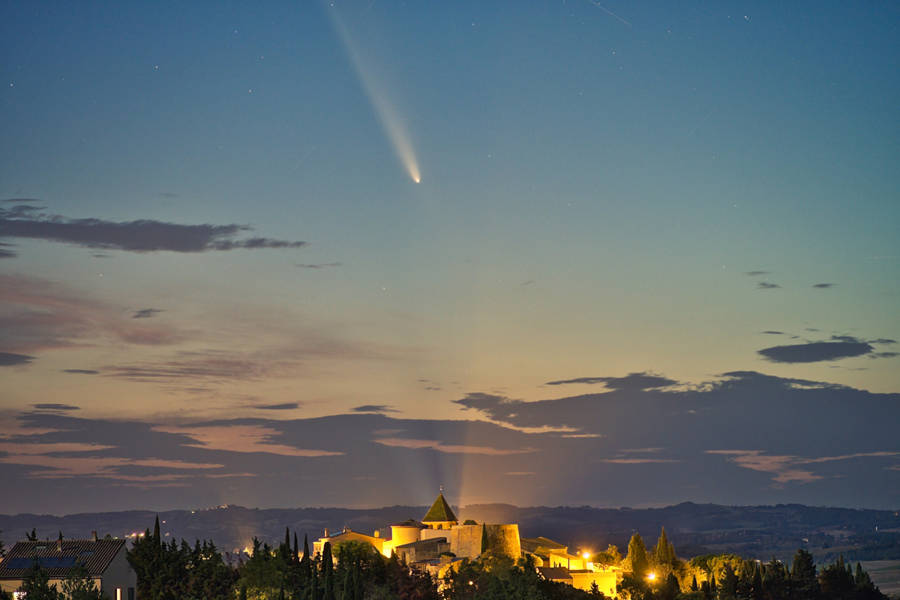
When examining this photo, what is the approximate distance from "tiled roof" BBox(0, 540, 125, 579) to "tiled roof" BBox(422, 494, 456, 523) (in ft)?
135

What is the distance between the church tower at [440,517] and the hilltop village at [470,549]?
0.32 ft

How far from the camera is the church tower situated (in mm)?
112625

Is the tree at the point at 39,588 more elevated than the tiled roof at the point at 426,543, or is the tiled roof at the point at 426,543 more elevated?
the tiled roof at the point at 426,543

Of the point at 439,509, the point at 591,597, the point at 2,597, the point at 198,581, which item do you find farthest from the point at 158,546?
the point at 439,509

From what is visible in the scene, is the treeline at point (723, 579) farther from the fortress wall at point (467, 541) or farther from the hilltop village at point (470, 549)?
the fortress wall at point (467, 541)

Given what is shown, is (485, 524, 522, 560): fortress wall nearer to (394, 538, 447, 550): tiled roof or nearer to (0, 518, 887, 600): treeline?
(394, 538, 447, 550): tiled roof

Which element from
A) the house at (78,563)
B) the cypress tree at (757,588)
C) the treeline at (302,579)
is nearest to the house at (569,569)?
the treeline at (302,579)

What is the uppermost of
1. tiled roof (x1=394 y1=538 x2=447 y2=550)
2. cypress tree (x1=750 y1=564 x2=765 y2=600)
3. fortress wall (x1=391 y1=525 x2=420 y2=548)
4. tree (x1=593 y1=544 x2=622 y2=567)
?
fortress wall (x1=391 y1=525 x2=420 y2=548)

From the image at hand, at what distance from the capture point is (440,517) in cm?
11394

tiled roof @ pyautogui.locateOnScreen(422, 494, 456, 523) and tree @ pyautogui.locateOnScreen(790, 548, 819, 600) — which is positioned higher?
tiled roof @ pyautogui.locateOnScreen(422, 494, 456, 523)

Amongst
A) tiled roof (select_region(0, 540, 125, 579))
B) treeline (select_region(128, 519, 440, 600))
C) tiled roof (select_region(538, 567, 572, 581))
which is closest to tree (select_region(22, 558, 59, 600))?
treeline (select_region(128, 519, 440, 600))

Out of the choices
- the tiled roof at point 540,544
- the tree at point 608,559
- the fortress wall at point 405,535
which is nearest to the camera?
the fortress wall at point 405,535

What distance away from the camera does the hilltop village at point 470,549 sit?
321 feet

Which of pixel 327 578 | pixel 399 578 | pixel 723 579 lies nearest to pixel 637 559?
pixel 723 579
